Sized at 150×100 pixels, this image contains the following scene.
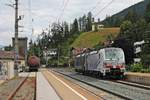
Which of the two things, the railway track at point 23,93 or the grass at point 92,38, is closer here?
the railway track at point 23,93

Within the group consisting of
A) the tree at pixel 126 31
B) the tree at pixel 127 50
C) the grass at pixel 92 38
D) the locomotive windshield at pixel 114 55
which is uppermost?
the grass at pixel 92 38

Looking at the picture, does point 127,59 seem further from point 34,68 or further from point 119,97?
point 119,97

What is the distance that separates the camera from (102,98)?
2406cm

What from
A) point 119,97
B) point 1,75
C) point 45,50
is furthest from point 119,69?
point 45,50

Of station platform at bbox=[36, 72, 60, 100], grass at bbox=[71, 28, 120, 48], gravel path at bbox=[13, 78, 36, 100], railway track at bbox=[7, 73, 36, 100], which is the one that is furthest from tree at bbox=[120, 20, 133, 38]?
gravel path at bbox=[13, 78, 36, 100]

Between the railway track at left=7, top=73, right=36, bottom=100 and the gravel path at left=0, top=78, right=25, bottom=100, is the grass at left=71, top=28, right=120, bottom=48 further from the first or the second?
the railway track at left=7, top=73, right=36, bottom=100

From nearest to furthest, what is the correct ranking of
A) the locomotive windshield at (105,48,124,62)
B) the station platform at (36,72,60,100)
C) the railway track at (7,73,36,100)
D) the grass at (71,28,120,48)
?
the station platform at (36,72,60,100), the railway track at (7,73,36,100), the locomotive windshield at (105,48,124,62), the grass at (71,28,120,48)

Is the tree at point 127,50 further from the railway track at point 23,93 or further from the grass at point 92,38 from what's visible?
the grass at point 92,38

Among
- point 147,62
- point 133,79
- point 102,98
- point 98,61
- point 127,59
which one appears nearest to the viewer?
point 102,98

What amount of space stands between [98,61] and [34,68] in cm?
5415

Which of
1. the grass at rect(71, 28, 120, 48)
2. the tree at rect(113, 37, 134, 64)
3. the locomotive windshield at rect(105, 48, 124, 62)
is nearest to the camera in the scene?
the locomotive windshield at rect(105, 48, 124, 62)

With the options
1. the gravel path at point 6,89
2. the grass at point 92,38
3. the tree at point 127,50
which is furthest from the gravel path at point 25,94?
the grass at point 92,38

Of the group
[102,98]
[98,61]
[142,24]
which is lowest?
[102,98]

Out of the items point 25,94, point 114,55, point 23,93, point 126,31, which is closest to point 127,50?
point 114,55
